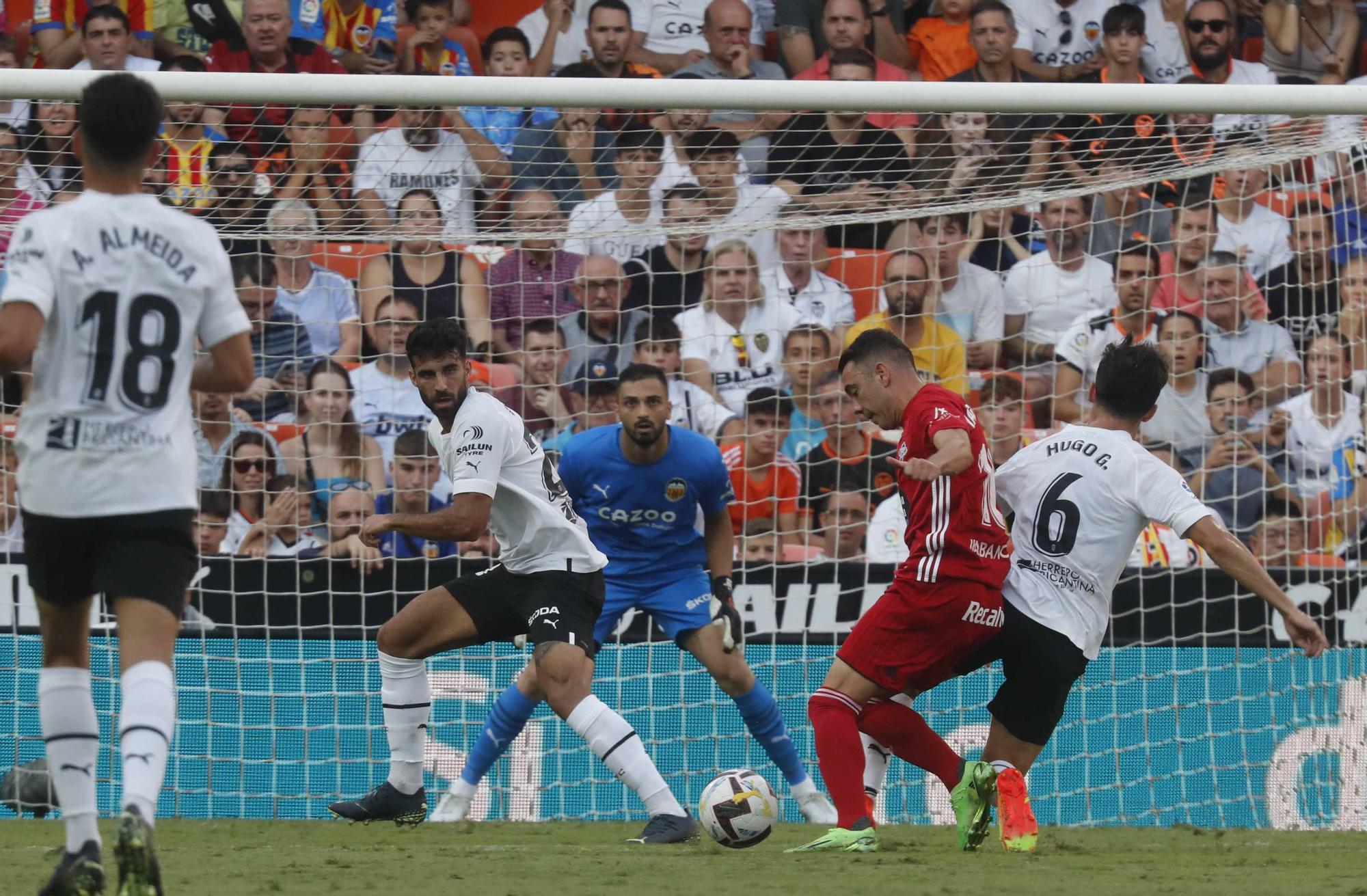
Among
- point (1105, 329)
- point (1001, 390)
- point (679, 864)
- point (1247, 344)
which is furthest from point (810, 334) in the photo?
point (679, 864)

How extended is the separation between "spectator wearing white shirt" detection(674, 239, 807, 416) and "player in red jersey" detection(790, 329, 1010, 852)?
363 cm

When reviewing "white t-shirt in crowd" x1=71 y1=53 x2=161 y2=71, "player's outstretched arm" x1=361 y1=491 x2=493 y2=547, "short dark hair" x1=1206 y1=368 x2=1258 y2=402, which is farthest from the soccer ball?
"white t-shirt in crowd" x1=71 y1=53 x2=161 y2=71

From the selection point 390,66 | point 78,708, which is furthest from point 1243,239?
point 78,708

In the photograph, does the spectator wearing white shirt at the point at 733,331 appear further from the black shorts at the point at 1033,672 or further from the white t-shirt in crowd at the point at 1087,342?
the black shorts at the point at 1033,672

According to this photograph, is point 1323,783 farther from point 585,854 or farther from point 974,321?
point 585,854

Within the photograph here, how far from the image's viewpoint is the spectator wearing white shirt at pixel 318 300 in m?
8.97

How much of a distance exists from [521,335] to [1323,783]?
468cm

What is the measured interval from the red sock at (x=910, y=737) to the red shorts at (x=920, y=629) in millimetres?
165

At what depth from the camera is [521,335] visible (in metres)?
9.30

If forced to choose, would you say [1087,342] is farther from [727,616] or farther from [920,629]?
[920,629]

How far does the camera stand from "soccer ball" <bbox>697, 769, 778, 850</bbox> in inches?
228

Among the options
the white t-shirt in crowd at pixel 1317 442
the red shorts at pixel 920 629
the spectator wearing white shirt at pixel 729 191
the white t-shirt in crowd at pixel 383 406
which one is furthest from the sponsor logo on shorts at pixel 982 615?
the white t-shirt in crowd at pixel 383 406

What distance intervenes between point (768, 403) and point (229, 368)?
Answer: 5.41 meters

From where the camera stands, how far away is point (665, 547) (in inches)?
305
